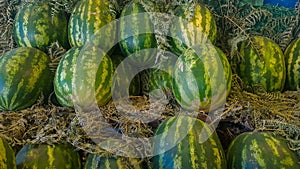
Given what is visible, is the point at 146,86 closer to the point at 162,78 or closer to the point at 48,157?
the point at 162,78

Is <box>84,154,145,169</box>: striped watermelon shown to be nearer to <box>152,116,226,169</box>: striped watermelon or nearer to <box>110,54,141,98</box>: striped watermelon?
<box>152,116,226,169</box>: striped watermelon

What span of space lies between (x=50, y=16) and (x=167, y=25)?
51cm

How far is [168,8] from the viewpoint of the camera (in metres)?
1.65

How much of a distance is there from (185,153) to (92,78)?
1.45 feet

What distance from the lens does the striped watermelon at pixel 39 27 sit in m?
1.70

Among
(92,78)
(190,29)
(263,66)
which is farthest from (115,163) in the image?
(263,66)

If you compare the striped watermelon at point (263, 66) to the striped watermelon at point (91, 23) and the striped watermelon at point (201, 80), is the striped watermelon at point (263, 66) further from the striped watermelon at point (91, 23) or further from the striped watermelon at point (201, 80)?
the striped watermelon at point (91, 23)

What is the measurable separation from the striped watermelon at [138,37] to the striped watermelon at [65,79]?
0.20 metres

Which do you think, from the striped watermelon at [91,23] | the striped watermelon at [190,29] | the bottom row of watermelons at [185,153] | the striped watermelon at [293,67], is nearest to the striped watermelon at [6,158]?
the bottom row of watermelons at [185,153]

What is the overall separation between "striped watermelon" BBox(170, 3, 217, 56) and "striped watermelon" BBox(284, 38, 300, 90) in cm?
35

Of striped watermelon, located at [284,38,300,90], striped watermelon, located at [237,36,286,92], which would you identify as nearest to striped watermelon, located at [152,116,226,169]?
striped watermelon, located at [237,36,286,92]

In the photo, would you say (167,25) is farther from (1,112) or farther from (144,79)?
(1,112)

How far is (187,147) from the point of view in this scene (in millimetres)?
1155

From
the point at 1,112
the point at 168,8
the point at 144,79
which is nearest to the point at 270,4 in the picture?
the point at 168,8
